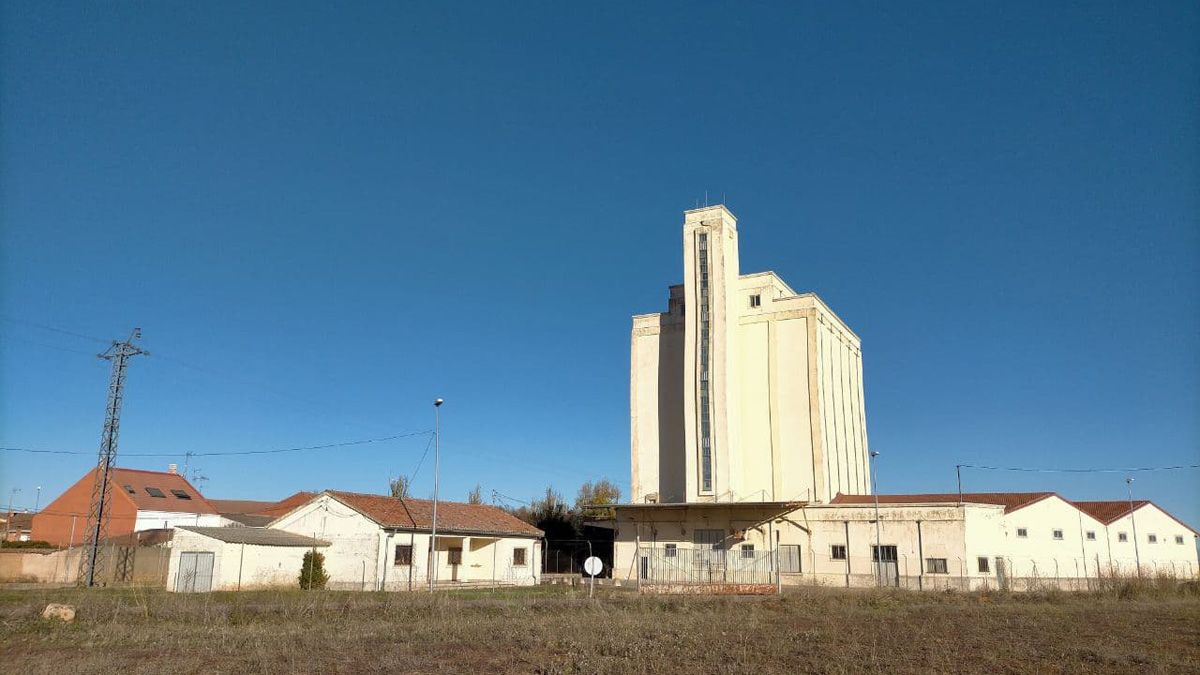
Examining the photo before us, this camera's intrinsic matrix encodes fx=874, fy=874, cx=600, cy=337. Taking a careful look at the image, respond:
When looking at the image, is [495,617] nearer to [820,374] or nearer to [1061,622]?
[1061,622]

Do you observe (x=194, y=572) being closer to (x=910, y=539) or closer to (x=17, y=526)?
(x=910, y=539)

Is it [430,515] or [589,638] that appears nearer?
[589,638]

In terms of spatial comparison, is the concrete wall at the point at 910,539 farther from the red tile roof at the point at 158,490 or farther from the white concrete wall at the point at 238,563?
the red tile roof at the point at 158,490

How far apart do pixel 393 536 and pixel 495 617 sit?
1759 centimetres

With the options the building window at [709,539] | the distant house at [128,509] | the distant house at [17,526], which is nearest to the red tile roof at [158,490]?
the distant house at [128,509]

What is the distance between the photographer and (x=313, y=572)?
121ft

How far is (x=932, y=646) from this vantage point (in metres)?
16.9

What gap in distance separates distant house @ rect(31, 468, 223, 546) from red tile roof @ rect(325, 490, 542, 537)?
2110 centimetres

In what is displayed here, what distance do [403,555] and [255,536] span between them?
255 inches

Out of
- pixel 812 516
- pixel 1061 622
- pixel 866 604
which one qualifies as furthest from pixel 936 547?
pixel 1061 622

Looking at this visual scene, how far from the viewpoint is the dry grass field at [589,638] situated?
14.5m

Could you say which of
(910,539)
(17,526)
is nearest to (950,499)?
(910,539)

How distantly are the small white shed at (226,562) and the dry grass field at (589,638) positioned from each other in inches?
308

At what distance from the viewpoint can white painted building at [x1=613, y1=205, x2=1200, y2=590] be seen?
137ft
